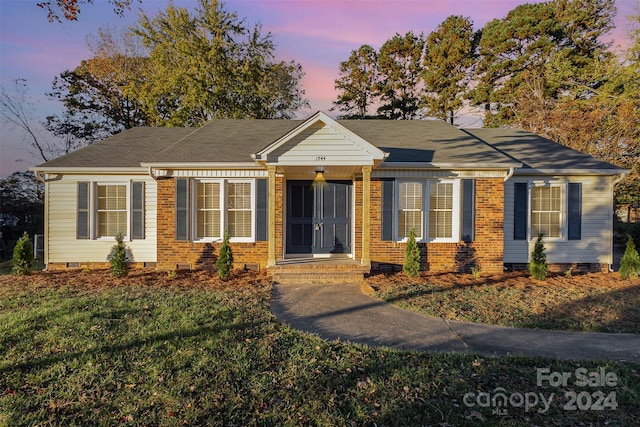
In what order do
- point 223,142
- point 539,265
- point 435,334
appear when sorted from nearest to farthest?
point 435,334 < point 539,265 < point 223,142

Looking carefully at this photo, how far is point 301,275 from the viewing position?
7812mm

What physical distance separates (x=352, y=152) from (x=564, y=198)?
21.3 ft

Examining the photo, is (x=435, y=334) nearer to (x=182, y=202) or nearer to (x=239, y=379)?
(x=239, y=379)

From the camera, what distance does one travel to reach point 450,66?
24.7m

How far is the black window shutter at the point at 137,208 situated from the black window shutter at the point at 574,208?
39.7ft

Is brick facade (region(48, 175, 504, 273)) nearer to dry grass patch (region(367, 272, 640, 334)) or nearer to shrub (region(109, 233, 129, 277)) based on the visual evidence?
dry grass patch (region(367, 272, 640, 334))

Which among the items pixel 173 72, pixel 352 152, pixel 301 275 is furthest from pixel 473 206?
pixel 173 72

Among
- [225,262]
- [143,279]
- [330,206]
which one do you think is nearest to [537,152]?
[330,206]

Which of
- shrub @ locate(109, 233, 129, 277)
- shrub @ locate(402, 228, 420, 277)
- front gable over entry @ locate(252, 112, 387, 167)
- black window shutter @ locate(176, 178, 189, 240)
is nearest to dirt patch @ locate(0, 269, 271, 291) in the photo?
shrub @ locate(109, 233, 129, 277)

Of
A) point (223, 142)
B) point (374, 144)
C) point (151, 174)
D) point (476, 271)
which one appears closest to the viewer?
point (476, 271)

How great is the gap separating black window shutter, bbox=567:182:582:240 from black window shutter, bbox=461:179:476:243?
10.0 ft

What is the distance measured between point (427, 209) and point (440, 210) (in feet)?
1.22

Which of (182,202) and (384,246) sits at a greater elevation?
(182,202)

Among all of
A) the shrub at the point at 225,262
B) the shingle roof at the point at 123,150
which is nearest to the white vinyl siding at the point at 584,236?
the shrub at the point at 225,262
